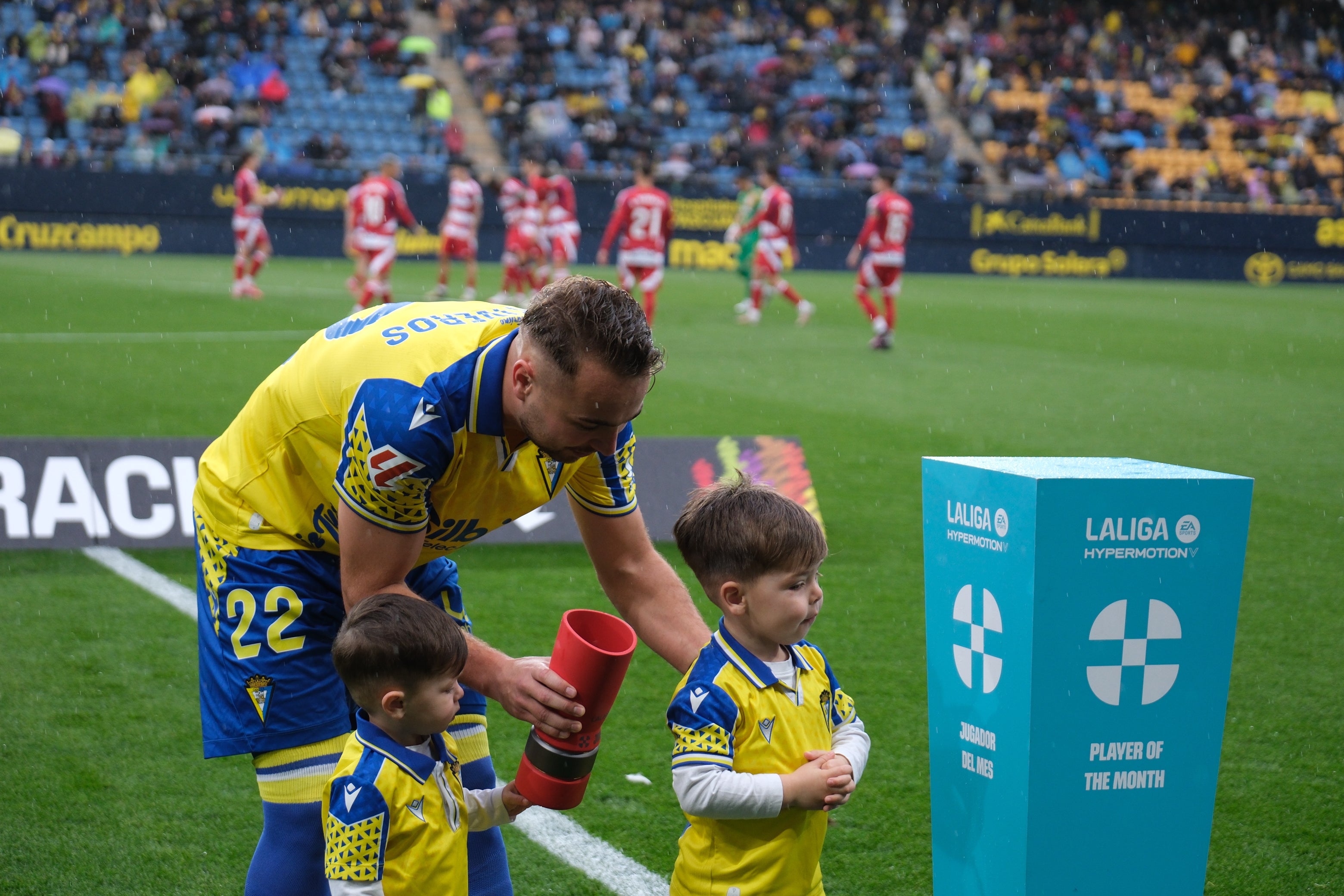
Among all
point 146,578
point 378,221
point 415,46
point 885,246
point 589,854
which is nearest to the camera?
point 589,854

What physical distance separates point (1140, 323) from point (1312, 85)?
72.5 ft

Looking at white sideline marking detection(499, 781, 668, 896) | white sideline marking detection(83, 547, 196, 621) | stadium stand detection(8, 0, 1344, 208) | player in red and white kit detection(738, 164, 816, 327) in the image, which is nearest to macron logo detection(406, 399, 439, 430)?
white sideline marking detection(499, 781, 668, 896)

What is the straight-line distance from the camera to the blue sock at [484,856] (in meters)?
2.87

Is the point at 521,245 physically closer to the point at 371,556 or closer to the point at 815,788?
the point at 371,556

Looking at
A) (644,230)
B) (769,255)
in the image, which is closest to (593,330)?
(644,230)

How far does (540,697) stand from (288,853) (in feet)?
2.25

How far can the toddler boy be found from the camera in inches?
93.6

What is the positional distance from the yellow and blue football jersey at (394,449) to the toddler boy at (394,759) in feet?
0.68

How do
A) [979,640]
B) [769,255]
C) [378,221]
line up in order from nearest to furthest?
[979,640], [378,221], [769,255]

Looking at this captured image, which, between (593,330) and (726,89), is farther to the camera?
(726,89)

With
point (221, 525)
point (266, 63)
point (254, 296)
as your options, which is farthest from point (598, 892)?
point (266, 63)

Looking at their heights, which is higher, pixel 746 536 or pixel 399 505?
pixel 399 505

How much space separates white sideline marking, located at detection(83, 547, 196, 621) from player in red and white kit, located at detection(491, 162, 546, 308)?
43.1 feet

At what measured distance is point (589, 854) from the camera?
366 cm
